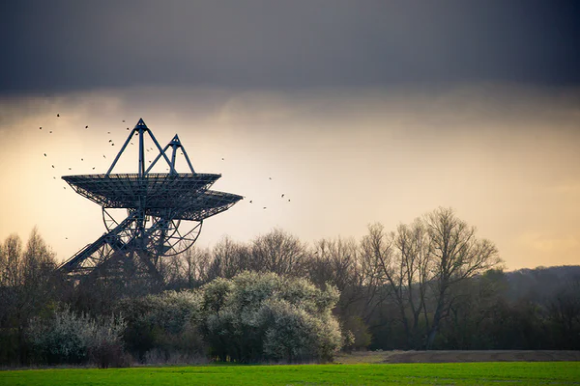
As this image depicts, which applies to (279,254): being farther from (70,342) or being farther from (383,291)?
(70,342)

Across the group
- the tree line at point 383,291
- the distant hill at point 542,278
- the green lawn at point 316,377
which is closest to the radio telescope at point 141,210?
the tree line at point 383,291

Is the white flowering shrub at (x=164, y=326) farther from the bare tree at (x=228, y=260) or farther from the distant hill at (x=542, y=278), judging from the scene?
the distant hill at (x=542, y=278)

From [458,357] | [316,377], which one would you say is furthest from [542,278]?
[316,377]

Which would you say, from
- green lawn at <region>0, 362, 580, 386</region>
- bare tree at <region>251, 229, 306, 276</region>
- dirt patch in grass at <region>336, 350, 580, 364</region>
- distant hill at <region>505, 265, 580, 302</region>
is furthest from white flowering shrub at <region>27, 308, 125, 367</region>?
distant hill at <region>505, 265, 580, 302</region>

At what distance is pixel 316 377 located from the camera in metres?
38.2

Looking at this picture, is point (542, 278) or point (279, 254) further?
point (542, 278)

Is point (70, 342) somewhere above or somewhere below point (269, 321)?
below

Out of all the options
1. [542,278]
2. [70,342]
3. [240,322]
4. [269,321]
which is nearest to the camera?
[70,342]

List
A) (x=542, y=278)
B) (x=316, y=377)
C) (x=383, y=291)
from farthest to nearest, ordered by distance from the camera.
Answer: (x=542, y=278)
(x=383, y=291)
(x=316, y=377)

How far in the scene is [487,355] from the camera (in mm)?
68812

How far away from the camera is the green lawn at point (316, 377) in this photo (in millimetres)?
34719

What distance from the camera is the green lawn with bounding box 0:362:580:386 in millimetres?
34719

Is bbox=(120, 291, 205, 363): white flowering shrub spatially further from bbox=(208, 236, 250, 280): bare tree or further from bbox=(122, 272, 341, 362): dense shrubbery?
bbox=(208, 236, 250, 280): bare tree

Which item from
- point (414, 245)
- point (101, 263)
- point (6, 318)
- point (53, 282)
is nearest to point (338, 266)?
point (414, 245)
